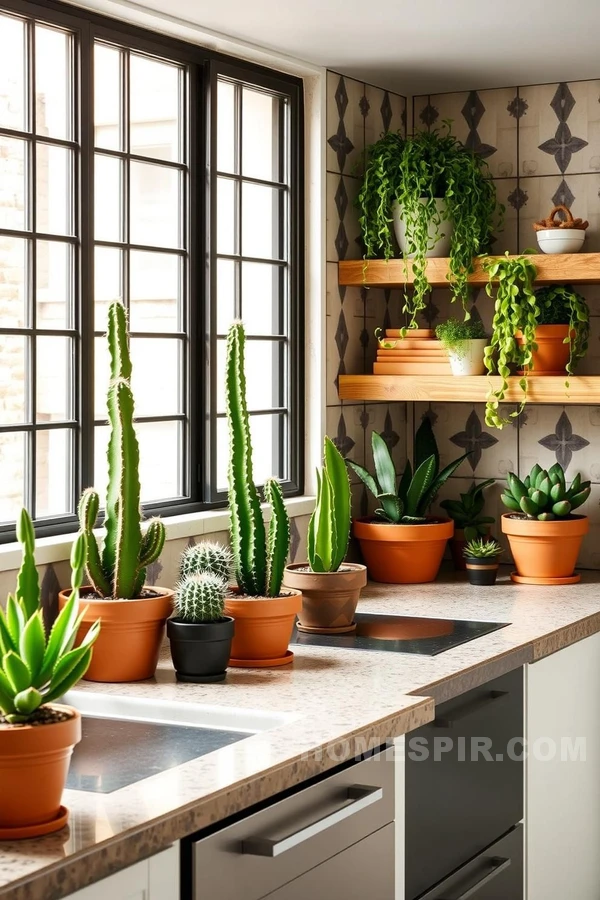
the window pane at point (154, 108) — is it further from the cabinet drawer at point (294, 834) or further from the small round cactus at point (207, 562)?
the cabinet drawer at point (294, 834)

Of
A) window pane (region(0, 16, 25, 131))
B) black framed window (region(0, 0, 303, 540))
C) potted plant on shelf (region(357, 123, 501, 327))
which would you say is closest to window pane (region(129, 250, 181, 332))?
black framed window (region(0, 0, 303, 540))

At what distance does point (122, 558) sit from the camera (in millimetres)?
2521

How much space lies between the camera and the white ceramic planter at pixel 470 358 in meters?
3.56

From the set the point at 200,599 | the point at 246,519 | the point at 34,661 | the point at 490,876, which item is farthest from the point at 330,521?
the point at 34,661

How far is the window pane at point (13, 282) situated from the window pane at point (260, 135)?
0.89 metres

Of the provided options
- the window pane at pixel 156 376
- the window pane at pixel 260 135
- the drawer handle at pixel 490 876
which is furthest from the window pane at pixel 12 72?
the drawer handle at pixel 490 876

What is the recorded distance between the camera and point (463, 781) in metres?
2.56

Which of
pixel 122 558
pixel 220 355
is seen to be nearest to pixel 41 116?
pixel 220 355

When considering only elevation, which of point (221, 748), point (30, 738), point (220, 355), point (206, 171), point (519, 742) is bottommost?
point (519, 742)

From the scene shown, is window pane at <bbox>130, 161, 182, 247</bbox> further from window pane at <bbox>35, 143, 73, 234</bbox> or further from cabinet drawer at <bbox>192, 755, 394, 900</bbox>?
cabinet drawer at <bbox>192, 755, 394, 900</bbox>

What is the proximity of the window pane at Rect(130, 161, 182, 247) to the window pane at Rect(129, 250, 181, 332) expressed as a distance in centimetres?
4

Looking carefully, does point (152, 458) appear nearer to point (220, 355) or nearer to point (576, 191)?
point (220, 355)

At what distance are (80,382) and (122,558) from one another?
536mm

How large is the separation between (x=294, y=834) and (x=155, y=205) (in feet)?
5.73
